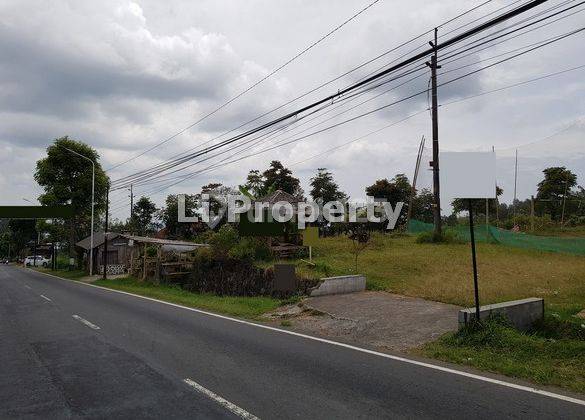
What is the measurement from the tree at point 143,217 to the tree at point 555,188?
46.6 meters

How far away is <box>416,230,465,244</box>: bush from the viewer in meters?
27.4

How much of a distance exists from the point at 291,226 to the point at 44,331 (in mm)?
17248

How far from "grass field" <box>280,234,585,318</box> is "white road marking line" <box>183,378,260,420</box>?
8349mm

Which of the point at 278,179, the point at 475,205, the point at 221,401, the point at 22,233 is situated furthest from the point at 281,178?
the point at 22,233

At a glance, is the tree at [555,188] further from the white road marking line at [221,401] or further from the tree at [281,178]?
the white road marking line at [221,401]

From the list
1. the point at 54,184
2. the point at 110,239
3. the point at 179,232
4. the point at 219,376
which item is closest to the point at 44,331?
the point at 219,376

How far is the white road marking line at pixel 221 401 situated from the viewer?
5.27 m

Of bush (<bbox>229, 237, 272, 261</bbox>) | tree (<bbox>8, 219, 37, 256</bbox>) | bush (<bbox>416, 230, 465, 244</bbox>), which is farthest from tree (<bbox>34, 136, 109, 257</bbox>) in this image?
tree (<bbox>8, 219, 37, 256</bbox>)

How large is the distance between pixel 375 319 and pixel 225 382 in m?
5.83

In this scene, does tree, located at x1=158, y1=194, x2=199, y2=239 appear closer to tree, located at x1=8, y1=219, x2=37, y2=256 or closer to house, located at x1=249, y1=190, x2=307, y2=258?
house, located at x1=249, y1=190, x2=307, y2=258

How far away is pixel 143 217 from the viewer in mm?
61688

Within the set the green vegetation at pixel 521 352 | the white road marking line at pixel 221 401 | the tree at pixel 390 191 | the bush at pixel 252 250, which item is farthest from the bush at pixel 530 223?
the white road marking line at pixel 221 401

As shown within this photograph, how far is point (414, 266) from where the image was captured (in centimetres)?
1964

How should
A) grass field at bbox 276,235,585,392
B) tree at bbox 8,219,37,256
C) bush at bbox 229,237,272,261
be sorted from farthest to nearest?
tree at bbox 8,219,37,256, bush at bbox 229,237,272,261, grass field at bbox 276,235,585,392
